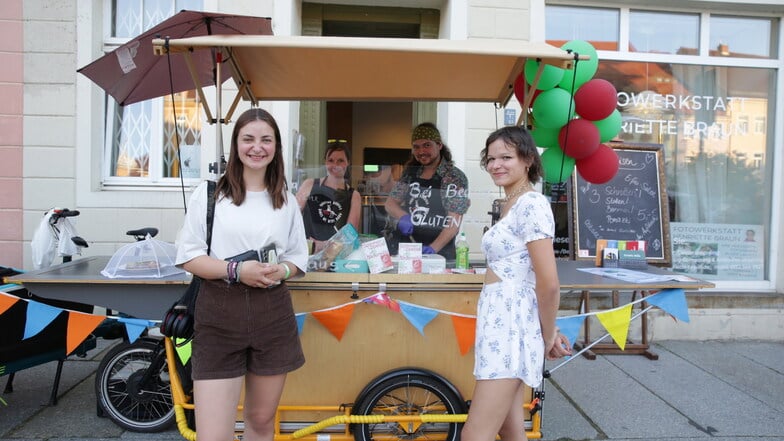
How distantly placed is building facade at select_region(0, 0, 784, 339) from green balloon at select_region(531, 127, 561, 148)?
91 cm

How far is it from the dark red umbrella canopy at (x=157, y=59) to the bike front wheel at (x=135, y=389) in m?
1.67

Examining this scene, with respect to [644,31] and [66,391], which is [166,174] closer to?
[66,391]

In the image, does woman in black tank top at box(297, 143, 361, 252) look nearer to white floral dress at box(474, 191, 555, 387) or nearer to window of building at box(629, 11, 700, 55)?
white floral dress at box(474, 191, 555, 387)

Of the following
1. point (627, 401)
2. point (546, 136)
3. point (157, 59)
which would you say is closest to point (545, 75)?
point (546, 136)

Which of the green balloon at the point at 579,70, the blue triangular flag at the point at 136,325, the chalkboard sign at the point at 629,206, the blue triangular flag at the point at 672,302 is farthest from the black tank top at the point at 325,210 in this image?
the chalkboard sign at the point at 629,206

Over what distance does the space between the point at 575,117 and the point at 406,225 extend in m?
1.33

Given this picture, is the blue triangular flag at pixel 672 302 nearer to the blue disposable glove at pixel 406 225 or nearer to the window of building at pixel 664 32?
the blue disposable glove at pixel 406 225

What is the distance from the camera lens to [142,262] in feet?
10.5

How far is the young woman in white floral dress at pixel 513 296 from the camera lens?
80.0 inches

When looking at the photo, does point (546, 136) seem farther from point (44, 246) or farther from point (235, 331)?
point (44, 246)

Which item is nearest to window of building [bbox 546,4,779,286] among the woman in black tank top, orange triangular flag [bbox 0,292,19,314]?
the woman in black tank top

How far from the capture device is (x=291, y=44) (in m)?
2.40

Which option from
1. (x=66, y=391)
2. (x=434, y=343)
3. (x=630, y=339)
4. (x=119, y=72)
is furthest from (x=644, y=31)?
(x=66, y=391)

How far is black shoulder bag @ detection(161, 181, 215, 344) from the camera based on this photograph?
2.11 meters
